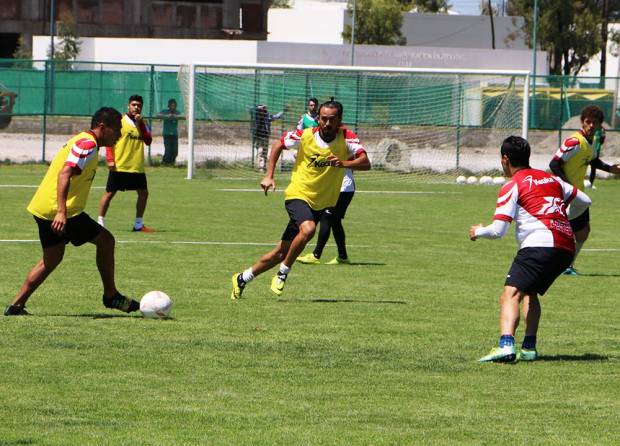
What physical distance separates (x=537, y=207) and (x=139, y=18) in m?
76.2

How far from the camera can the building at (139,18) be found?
80.4 m

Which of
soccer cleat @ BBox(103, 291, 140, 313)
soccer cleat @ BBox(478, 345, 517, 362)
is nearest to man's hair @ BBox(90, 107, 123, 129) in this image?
soccer cleat @ BBox(103, 291, 140, 313)

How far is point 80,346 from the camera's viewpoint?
391 inches

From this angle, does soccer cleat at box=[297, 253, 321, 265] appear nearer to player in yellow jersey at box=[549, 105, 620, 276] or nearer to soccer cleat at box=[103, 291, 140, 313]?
player in yellow jersey at box=[549, 105, 620, 276]

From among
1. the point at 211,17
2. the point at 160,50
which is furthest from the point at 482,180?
the point at 211,17

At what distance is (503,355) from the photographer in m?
9.53

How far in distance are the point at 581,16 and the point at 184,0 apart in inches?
1035

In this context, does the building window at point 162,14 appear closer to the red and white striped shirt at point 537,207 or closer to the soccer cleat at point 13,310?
the soccer cleat at point 13,310

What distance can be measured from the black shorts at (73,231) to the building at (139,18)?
6778 cm

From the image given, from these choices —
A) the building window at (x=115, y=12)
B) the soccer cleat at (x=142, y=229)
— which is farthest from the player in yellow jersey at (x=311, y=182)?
the building window at (x=115, y=12)

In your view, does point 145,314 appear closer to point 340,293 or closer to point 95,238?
point 95,238

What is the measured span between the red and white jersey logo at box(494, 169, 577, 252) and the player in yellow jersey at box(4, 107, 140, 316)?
Result: 3.37 metres

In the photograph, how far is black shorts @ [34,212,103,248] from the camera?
438 inches

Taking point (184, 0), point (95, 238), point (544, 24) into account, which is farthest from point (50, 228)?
point (184, 0)
